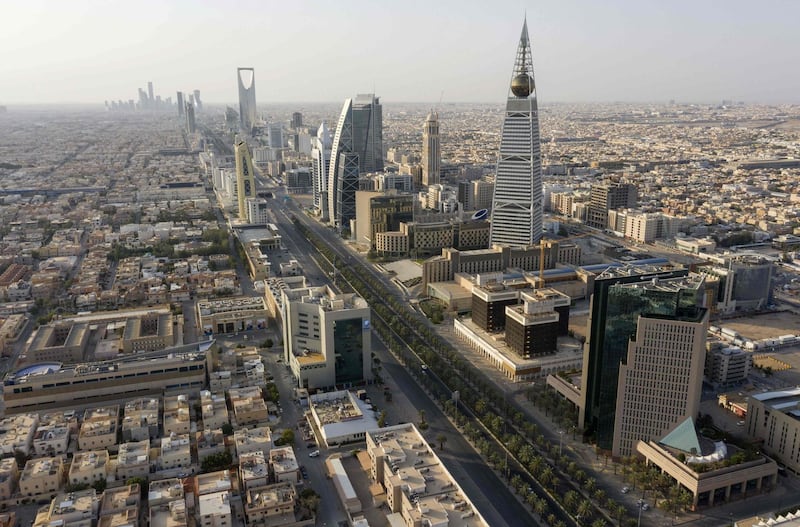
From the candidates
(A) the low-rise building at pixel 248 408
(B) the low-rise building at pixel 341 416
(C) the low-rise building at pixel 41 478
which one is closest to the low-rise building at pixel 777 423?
(B) the low-rise building at pixel 341 416

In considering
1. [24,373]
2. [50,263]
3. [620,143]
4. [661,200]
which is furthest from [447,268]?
[620,143]

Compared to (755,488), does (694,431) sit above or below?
above

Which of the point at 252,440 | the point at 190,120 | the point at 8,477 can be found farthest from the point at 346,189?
the point at 190,120

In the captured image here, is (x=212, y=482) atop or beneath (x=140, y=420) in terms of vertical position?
beneath

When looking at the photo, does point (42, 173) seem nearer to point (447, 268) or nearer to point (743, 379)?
point (447, 268)

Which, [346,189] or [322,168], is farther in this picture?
[322,168]

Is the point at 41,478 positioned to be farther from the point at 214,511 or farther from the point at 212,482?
the point at 214,511
